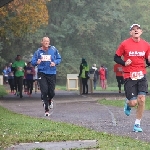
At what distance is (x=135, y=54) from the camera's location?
35.8ft

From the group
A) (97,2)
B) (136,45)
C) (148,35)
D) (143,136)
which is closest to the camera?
(143,136)

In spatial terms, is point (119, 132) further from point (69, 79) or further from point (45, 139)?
point (69, 79)

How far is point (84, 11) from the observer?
2756 inches

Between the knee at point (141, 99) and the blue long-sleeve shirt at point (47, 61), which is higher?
the blue long-sleeve shirt at point (47, 61)

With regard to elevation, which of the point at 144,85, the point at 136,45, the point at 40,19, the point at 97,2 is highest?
the point at 97,2

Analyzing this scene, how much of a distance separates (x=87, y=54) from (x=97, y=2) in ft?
19.9

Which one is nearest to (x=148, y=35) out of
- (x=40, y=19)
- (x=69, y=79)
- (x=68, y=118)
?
(x=69, y=79)

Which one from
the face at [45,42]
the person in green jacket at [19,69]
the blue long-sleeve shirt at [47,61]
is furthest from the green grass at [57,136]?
the person in green jacket at [19,69]

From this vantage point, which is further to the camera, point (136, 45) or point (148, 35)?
point (148, 35)

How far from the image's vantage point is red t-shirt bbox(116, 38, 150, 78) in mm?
10898

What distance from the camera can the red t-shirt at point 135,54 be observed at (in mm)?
10898

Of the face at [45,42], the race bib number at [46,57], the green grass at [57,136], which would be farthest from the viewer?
the race bib number at [46,57]

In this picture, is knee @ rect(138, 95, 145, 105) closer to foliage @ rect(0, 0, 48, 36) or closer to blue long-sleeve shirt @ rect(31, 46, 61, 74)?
blue long-sleeve shirt @ rect(31, 46, 61, 74)

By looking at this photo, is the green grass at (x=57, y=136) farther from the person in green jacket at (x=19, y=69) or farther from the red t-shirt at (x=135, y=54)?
the person in green jacket at (x=19, y=69)
